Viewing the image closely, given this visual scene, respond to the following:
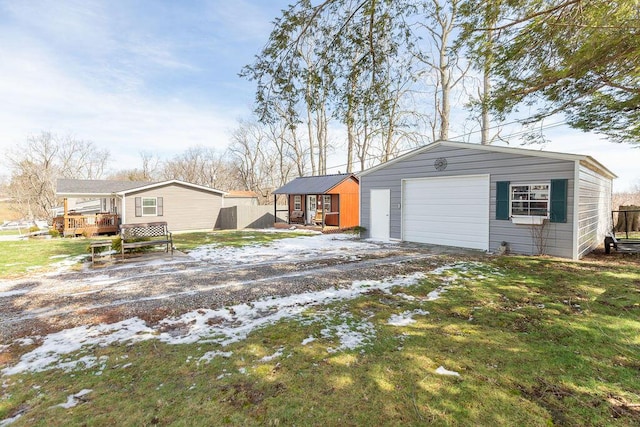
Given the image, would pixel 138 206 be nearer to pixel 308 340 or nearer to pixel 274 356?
pixel 308 340

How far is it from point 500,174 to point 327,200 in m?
10.6

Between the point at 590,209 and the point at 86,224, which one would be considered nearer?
the point at 590,209

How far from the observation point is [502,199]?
8594mm

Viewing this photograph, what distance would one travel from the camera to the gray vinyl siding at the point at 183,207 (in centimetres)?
1702

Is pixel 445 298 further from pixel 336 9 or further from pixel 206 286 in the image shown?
pixel 336 9

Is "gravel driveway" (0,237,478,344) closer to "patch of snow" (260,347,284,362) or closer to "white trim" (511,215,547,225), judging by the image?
"patch of snow" (260,347,284,362)

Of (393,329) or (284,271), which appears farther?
(284,271)

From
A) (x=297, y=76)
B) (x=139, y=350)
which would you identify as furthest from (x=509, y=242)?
(x=139, y=350)

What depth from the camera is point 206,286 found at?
5602 mm

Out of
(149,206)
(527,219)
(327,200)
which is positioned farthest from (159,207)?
(527,219)

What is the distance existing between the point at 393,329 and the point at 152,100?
21412 millimetres

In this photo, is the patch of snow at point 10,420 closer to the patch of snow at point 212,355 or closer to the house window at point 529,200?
the patch of snow at point 212,355

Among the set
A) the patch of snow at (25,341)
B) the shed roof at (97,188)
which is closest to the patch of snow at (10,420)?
the patch of snow at (25,341)

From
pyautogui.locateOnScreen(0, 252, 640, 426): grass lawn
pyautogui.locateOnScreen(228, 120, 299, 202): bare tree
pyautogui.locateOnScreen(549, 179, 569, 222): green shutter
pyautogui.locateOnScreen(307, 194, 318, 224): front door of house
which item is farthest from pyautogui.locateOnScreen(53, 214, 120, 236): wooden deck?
pyautogui.locateOnScreen(549, 179, 569, 222): green shutter
